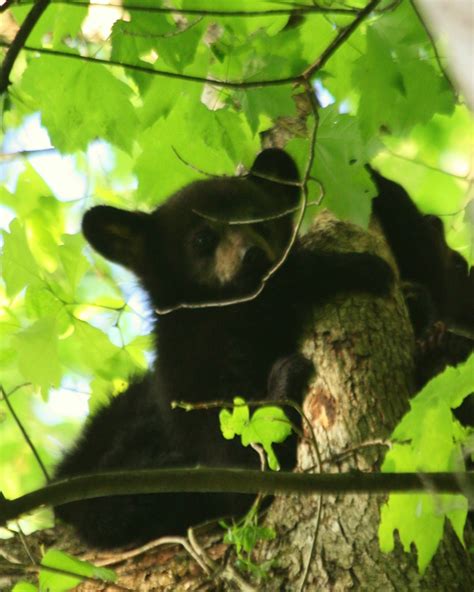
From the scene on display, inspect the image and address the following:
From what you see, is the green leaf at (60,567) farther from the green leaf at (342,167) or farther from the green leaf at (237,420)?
the green leaf at (342,167)

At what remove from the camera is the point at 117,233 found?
4.97 m

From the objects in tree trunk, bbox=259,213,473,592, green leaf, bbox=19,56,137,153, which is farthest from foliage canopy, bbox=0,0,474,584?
tree trunk, bbox=259,213,473,592

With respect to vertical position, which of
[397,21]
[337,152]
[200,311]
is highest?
[397,21]

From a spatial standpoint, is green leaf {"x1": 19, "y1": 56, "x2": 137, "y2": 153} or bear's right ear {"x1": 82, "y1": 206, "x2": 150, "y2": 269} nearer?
green leaf {"x1": 19, "y1": 56, "x2": 137, "y2": 153}

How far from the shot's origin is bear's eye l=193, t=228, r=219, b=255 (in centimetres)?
489

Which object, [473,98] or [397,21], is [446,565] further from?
[473,98]

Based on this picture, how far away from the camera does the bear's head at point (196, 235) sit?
476 cm

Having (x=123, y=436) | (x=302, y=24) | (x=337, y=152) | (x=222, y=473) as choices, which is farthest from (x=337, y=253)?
(x=222, y=473)

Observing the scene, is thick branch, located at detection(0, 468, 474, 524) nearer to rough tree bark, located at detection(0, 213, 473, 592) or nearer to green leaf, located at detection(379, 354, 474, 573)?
green leaf, located at detection(379, 354, 474, 573)

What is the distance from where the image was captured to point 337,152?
10.0ft

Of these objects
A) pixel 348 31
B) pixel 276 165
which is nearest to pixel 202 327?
pixel 276 165

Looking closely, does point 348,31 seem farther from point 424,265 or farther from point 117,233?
point 117,233

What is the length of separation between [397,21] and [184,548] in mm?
2083

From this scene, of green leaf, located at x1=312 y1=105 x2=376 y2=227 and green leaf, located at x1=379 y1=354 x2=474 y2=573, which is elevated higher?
green leaf, located at x1=312 y1=105 x2=376 y2=227
